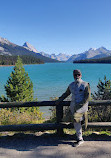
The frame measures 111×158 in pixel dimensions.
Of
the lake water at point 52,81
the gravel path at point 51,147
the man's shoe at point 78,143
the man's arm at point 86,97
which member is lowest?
the lake water at point 52,81

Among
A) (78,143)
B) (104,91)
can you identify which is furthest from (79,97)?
(104,91)

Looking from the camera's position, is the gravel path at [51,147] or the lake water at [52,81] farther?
the lake water at [52,81]

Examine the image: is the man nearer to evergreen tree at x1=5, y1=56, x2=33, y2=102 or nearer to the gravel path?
the gravel path

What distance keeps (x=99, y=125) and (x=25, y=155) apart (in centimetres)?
226

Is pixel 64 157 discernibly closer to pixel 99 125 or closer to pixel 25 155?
pixel 25 155

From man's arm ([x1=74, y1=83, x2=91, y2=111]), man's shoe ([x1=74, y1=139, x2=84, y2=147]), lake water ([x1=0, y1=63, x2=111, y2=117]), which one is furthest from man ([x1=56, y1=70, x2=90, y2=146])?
lake water ([x1=0, y1=63, x2=111, y2=117])

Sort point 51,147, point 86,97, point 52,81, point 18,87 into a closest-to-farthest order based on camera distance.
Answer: point 86,97
point 51,147
point 18,87
point 52,81

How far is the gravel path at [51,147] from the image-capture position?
11.9ft

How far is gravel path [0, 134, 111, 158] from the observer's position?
3.63 meters

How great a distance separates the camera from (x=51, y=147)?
398cm

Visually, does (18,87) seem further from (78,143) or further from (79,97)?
(79,97)

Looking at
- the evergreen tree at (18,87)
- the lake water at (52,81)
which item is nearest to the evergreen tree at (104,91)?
the lake water at (52,81)

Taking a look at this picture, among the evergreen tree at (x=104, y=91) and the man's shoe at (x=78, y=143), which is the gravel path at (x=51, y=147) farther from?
the evergreen tree at (x=104, y=91)

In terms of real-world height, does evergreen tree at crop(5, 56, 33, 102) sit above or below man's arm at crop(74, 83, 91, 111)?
below
